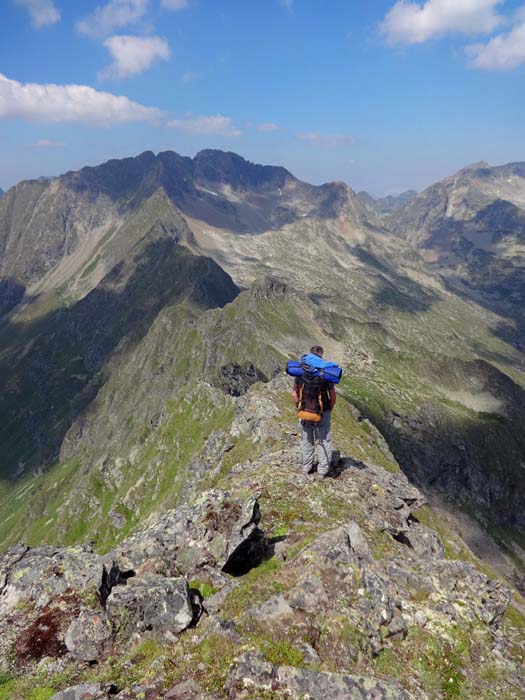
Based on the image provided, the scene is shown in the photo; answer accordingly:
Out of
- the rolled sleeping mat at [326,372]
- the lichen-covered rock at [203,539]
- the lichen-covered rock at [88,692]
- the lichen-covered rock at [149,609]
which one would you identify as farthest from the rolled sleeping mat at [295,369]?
the lichen-covered rock at [88,692]

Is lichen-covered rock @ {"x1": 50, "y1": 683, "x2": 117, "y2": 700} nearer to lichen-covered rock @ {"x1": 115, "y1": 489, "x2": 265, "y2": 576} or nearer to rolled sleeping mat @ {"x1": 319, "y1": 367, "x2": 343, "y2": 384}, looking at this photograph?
lichen-covered rock @ {"x1": 115, "y1": 489, "x2": 265, "y2": 576}

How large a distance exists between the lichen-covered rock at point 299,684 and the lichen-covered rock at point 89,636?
4.76 m

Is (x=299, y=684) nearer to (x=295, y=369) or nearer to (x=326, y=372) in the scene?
(x=326, y=372)

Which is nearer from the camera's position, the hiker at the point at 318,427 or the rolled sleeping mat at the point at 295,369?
the rolled sleeping mat at the point at 295,369

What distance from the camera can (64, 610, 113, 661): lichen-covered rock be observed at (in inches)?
594

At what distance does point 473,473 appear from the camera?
12675cm

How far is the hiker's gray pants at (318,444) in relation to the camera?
2720cm

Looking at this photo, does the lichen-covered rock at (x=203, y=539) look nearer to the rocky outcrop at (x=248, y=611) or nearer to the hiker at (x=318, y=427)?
the rocky outcrop at (x=248, y=611)

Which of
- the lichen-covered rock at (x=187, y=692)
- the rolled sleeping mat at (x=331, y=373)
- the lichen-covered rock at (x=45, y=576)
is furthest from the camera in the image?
the rolled sleeping mat at (x=331, y=373)

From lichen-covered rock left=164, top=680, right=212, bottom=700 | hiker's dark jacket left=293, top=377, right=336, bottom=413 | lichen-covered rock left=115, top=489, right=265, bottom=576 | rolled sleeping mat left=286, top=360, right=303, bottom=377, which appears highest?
rolled sleeping mat left=286, top=360, right=303, bottom=377

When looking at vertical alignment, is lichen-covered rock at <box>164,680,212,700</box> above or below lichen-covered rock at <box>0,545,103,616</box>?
above

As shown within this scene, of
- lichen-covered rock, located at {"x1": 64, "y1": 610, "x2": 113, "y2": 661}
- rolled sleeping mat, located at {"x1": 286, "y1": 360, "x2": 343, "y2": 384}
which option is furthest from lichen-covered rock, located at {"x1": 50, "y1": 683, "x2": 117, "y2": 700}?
rolled sleeping mat, located at {"x1": 286, "y1": 360, "x2": 343, "y2": 384}

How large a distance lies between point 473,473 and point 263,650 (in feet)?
421

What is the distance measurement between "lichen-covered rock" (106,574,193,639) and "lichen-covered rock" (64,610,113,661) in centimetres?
31
